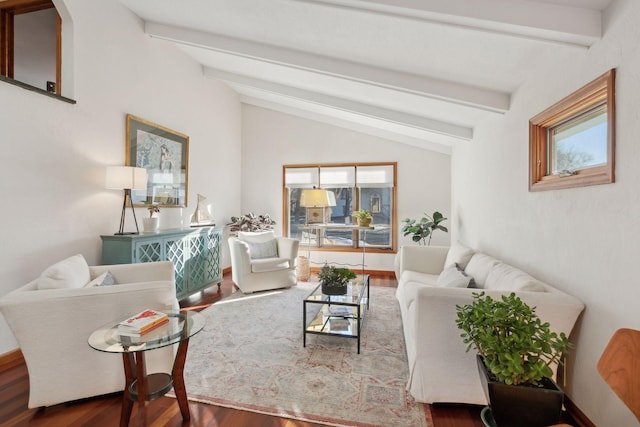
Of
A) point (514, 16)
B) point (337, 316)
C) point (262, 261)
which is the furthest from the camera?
point (262, 261)

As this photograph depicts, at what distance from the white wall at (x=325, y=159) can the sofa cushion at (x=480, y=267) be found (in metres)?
2.64

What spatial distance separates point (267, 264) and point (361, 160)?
8.98 feet

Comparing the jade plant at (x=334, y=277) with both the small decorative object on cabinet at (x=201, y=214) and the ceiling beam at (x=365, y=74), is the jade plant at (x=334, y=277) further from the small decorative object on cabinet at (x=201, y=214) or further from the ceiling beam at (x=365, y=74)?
the small decorative object on cabinet at (x=201, y=214)

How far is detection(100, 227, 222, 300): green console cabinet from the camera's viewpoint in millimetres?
2990

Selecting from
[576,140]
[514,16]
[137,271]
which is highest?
[514,16]

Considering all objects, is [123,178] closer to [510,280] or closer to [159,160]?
[159,160]

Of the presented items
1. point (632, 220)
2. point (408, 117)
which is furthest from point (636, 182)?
point (408, 117)

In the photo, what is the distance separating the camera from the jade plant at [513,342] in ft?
4.38

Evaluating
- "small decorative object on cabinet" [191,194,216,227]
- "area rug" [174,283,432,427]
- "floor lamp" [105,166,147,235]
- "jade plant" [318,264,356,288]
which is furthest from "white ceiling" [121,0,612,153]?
"area rug" [174,283,432,427]

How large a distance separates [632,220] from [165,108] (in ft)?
15.5

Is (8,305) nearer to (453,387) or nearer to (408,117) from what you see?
(453,387)

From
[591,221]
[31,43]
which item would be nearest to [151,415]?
[591,221]

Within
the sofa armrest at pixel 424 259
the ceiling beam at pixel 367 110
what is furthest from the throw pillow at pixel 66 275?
the ceiling beam at pixel 367 110

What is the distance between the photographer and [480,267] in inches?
104
